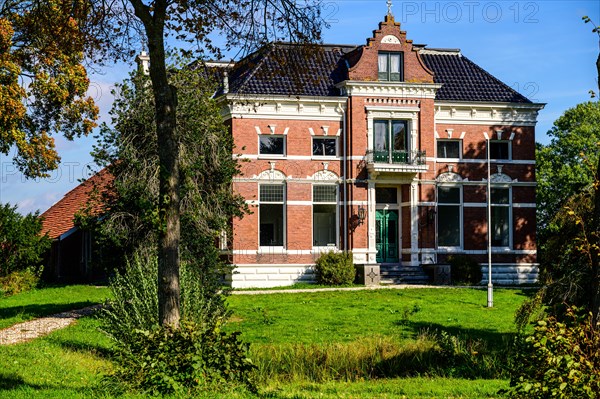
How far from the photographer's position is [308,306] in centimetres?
2678

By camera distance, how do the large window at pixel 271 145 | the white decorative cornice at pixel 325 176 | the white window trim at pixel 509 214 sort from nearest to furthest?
the large window at pixel 271 145, the white decorative cornice at pixel 325 176, the white window trim at pixel 509 214

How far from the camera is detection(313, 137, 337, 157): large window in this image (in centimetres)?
3606

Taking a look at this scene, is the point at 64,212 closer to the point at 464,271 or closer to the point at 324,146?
the point at 324,146

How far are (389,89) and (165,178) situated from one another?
82.0ft

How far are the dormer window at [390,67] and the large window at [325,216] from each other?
5.24 m

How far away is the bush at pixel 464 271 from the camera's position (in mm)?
35438

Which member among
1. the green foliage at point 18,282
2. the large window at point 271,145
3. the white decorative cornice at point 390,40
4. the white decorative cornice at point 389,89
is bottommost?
the green foliage at point 18,282

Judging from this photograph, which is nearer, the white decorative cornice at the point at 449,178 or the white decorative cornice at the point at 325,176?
the white decorative cornice at the point at 325,176

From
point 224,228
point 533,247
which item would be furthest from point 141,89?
point 533,247

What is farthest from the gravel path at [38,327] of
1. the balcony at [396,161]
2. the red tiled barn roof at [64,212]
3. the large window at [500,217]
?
the large window at [500,217]

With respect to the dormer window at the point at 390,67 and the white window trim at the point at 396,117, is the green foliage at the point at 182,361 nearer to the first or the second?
the white window trim at the point at 396,117

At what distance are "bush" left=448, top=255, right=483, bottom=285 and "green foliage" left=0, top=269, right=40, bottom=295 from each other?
18.0m

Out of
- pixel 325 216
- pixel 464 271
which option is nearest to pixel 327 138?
pixel 325 216

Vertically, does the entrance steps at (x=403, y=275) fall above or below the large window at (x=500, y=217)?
below
